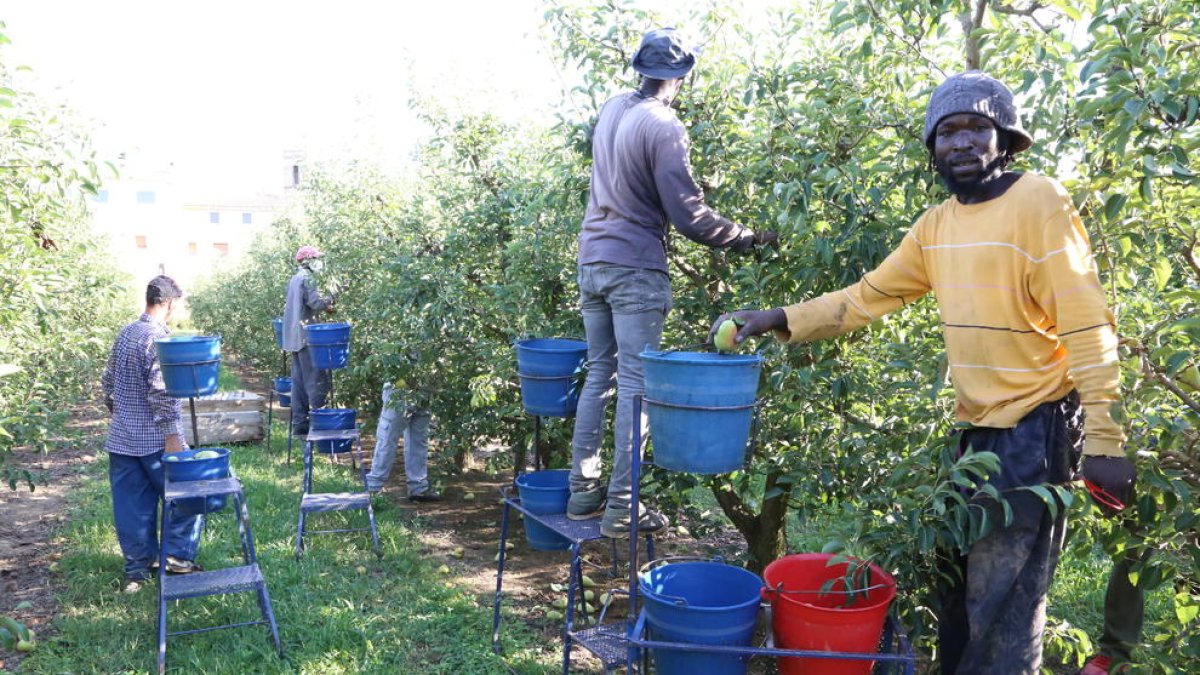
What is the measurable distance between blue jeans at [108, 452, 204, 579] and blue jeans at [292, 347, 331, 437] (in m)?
3.16

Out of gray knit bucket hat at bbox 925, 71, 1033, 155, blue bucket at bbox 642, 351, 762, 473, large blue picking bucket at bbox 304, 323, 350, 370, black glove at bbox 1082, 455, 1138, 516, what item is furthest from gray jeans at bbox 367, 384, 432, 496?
black glove at bbox 1082, 455, 1138, 516

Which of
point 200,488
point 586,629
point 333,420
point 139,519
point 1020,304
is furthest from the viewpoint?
point 333,420

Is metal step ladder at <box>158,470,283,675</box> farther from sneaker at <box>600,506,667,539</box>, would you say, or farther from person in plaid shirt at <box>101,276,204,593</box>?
sneaker at <box>600,506,667,539</box>

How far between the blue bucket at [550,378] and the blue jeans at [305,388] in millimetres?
5148

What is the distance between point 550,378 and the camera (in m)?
3.94

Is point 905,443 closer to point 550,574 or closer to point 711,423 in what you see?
point 711,423

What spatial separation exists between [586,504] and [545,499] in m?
0.26

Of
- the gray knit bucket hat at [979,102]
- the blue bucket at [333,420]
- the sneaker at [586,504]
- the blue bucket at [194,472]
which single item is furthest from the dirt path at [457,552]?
the gray knit bucket hat at [979,102]

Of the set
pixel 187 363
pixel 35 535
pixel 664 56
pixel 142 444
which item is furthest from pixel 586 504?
Answer: pixel 35 535

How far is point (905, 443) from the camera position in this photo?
2.97 meters

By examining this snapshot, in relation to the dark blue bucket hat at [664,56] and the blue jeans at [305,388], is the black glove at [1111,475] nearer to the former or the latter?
the dark blue bucket hat at [664,56]

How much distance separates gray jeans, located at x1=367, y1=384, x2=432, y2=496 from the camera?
7.35 m

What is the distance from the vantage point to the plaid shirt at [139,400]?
5242 mm

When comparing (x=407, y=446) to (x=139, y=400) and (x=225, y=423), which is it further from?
(x=225, y=423)
